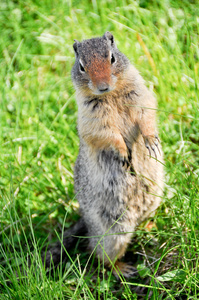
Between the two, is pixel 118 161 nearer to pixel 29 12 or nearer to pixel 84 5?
pixel 84 5

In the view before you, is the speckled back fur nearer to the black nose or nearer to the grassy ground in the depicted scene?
the black nose

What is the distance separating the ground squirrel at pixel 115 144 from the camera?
3.19 m

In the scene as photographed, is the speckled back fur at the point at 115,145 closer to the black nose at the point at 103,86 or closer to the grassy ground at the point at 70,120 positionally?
the black nose at the point at 103,86

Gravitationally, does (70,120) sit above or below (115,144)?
below

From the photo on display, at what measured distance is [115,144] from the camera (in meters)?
3.27

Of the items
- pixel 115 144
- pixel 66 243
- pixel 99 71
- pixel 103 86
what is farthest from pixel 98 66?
pixel 66 243

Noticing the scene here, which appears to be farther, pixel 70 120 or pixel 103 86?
pixel 70 120

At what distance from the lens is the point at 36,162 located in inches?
176

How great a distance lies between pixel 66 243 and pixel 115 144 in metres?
1.34

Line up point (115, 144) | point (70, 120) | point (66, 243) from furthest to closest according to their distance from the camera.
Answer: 1. point (70, 120)
2. point (66, 243)
3. point (115, 144)

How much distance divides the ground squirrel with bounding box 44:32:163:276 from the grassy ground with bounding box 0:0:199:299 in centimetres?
24

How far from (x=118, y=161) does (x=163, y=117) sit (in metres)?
1.23

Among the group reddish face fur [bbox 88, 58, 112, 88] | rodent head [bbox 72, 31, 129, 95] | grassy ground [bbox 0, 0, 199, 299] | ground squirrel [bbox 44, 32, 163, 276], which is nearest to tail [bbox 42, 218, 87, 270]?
grassy ground [bbox 0, 0, 199, 299]

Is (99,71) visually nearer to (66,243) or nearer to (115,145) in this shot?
(115,145)
